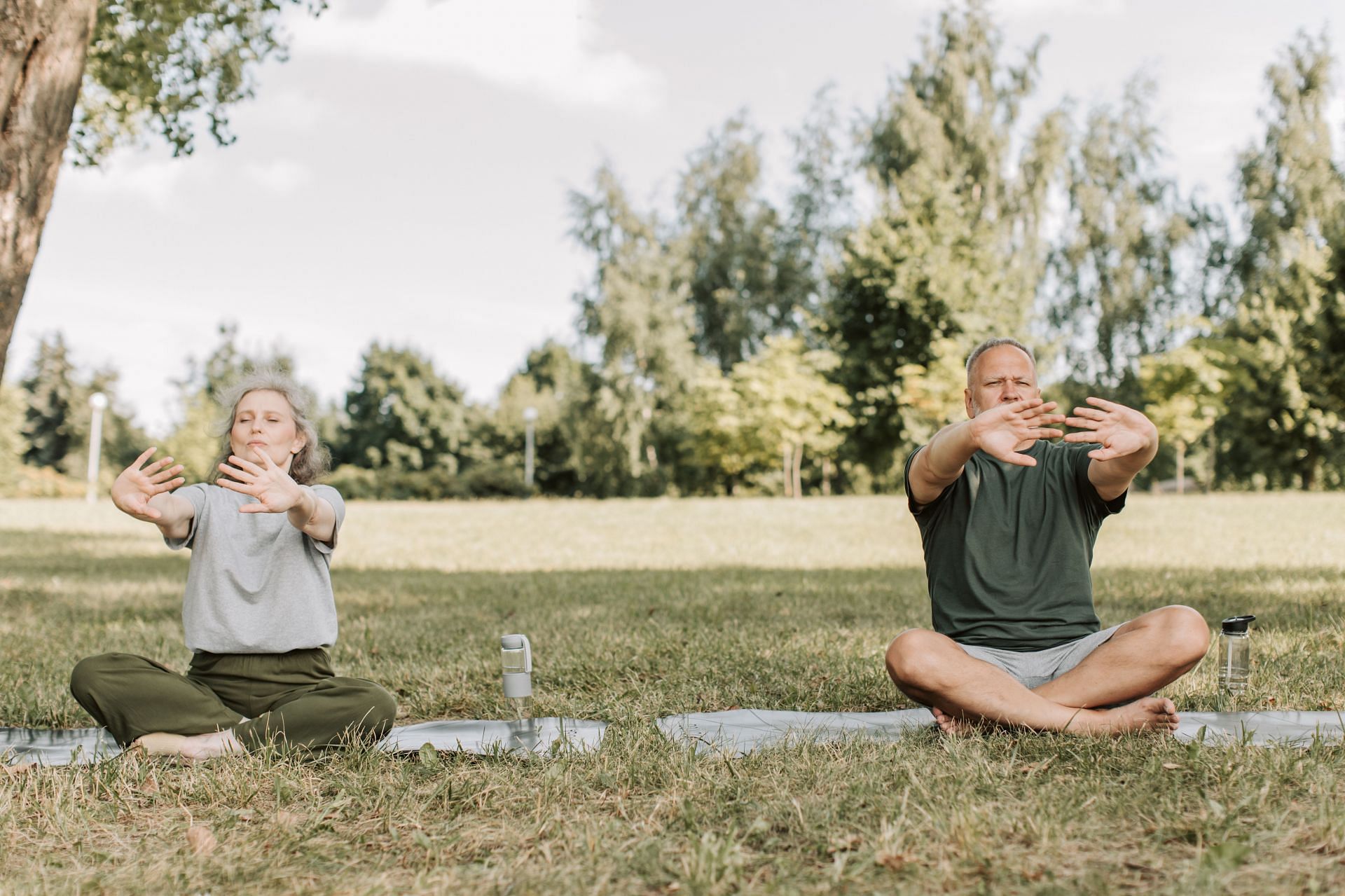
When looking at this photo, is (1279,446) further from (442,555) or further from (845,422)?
(442,555)

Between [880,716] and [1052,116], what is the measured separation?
31429mm

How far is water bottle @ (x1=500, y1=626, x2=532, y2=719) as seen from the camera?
3730 millimetres

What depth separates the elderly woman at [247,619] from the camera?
11.2 ft

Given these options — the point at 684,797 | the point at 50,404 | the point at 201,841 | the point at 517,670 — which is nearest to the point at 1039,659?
the point at 684,797

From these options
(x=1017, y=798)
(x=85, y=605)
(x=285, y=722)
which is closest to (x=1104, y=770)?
(x=1017, y=798)

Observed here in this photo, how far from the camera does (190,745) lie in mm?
3369

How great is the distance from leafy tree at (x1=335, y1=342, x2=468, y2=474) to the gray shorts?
49620 mm

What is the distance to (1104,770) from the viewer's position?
2881 millimetres

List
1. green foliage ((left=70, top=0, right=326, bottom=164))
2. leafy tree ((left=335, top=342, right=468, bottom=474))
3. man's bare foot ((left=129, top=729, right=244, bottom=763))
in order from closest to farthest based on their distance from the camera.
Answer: man's bare foot ((left=129, top=729, right=244, bottom=763)) < green foliage ((left=70, top=0, right=326, bottom=164)) < leafy tree ((left=335, top=342, right=468, bottom=474))

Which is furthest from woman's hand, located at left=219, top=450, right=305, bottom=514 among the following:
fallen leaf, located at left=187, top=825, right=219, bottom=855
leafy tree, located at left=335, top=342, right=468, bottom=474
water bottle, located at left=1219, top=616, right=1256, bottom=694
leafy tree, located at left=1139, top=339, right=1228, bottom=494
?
leafy tree, located at left=335, top=342, right=468, bottom=474

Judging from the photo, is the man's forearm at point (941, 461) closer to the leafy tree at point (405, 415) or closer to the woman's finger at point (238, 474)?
the woman's finger at point (238, 474)

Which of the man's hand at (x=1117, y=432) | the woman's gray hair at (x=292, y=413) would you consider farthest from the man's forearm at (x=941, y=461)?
the woman's gray hair at (x=292, y=413)

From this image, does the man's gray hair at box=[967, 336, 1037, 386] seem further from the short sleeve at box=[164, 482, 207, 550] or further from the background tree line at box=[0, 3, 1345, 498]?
the background tree line at box=[0, 3, 1345, 498]

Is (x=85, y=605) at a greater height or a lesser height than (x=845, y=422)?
lesser
